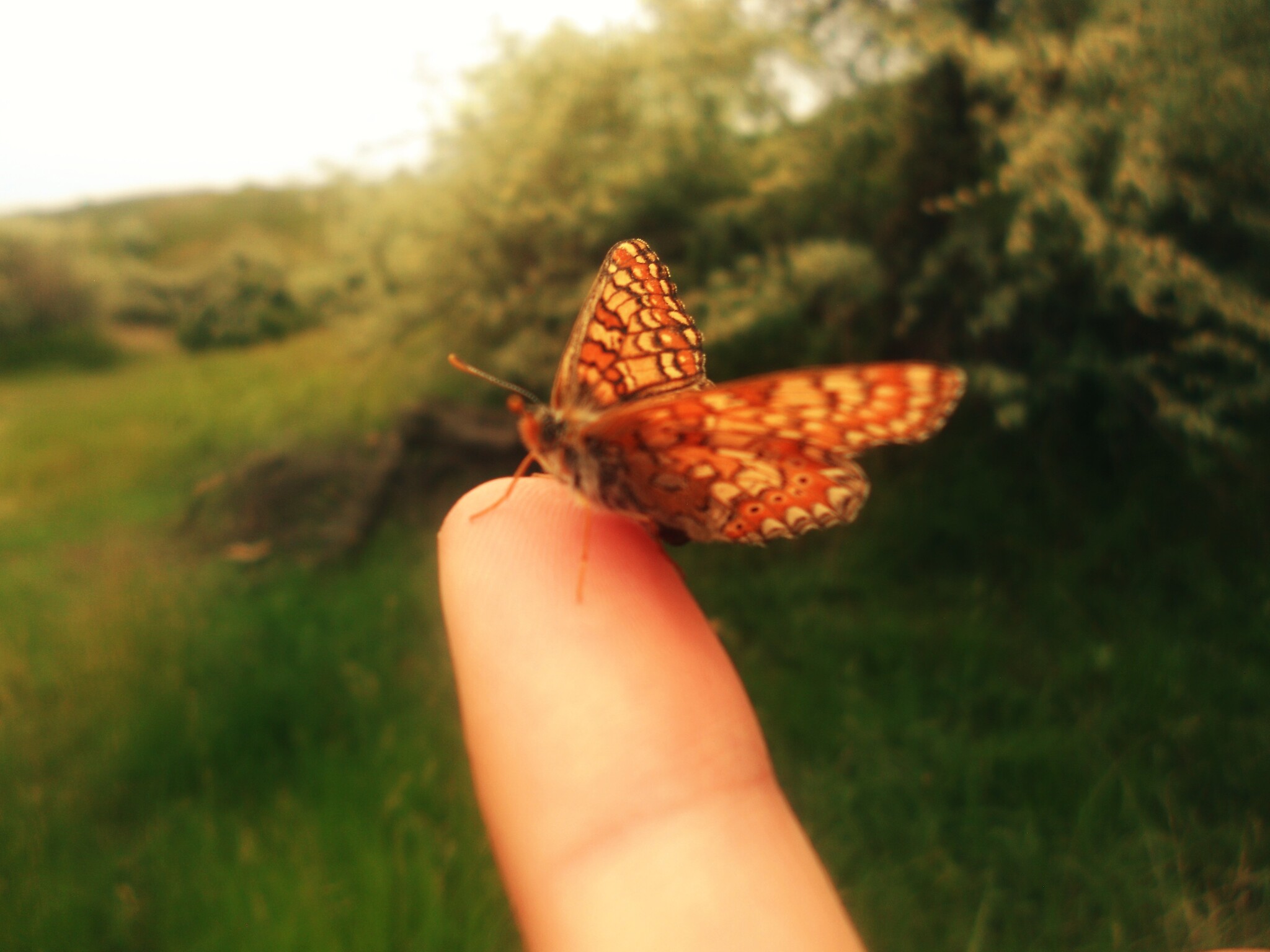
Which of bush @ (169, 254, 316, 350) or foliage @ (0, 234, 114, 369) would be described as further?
bush @ (169, 254, 316, 350)

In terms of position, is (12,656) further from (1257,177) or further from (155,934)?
(1257,177)

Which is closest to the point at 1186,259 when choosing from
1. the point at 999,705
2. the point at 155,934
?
the point at 999,705

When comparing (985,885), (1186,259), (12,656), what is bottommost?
(985,885)

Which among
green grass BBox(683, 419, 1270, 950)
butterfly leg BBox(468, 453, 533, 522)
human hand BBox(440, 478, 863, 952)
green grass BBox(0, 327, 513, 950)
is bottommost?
green grass BBox(683, 419, 1270, 950)

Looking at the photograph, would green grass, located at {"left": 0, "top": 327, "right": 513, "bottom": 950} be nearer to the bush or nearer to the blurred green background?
the blurred green background

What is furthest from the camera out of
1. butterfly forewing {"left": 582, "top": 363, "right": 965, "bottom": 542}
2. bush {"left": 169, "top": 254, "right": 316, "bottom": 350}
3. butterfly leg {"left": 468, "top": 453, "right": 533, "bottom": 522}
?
bush {"left": 169, "top": 254, "right": 316, "bottom": 350}

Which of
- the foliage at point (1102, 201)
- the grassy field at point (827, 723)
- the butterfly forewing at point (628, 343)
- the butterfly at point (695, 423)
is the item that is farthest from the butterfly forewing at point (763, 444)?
the foliage at point (1102, 201)

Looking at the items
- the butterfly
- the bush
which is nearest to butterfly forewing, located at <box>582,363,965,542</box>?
the butterfly
